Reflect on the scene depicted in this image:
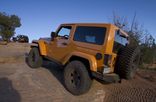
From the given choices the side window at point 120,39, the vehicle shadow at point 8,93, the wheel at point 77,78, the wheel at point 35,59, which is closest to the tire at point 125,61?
the side window at point 120,39

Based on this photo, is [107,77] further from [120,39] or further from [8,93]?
[8,93]

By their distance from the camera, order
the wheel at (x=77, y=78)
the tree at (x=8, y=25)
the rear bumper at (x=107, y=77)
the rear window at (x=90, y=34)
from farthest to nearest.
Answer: the tree at (x=8, y=25), the rear window at (x=90, y=34), the wheel at (x=77, y=78), the rear bumper at (x=107, y=77)

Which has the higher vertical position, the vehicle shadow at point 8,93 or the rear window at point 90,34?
the rear window at point 90,34

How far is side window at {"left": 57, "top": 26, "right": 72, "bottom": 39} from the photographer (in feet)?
26.0

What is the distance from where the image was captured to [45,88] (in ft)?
22.9

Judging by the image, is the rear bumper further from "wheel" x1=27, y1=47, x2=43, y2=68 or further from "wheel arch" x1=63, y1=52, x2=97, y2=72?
"wheel" x1=27, y1=47, x2=43, y2=68

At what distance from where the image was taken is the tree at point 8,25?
55.8 meters

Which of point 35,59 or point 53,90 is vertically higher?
point 35,59

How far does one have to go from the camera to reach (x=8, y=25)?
5669 centimetres

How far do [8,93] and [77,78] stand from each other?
206 centimetres

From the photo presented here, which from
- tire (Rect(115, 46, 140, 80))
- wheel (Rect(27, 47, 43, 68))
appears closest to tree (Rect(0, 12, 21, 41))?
wheel (Rect(27, 47, 43, 68))

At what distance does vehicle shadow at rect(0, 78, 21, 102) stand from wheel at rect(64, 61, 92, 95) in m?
1.62

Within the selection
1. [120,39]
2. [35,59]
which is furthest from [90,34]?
[35,59]

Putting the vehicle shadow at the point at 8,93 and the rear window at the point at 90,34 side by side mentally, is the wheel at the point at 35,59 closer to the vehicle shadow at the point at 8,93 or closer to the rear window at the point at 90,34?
the vehicle shadow at the point at 8,93
